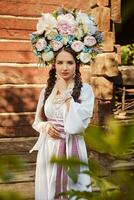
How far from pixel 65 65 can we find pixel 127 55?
12282mm

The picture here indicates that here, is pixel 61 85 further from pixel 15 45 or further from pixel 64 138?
pixel 15 45

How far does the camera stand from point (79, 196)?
0.62 m

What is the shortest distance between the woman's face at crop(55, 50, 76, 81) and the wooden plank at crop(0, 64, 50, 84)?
260 cm

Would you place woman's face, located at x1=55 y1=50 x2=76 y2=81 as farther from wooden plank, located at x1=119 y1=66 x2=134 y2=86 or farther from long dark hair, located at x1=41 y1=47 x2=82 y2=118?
wooden plank, located at x1=119 y1=66 x2=134 y2=86

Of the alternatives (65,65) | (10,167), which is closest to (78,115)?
(65,65)

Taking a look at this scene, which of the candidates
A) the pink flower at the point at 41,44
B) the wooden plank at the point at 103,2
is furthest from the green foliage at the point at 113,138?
the wooden plank at the point at 103,2

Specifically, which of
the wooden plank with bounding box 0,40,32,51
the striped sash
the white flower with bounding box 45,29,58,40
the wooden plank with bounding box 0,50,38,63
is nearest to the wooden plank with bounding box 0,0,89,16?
the wooden plank with bounding box 0,40,32,51

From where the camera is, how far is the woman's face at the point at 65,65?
339 centimetres

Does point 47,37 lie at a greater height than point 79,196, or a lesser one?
greater

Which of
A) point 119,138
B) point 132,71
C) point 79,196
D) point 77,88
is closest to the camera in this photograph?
point 119,138

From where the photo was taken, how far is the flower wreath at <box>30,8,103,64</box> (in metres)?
3.48

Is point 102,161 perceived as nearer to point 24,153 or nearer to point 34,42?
point 24,153

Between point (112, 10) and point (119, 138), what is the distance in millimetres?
4903

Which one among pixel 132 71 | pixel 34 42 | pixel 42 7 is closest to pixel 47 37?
pixel 34 42
